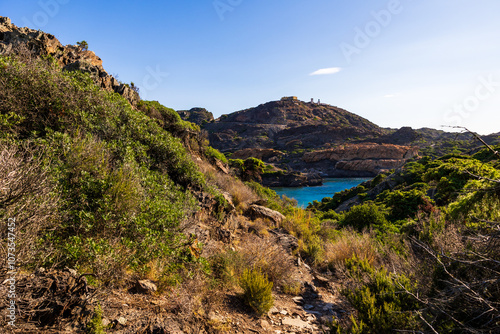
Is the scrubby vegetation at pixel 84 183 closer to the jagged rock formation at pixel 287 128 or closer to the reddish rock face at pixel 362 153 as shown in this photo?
the reddish rock face at pixel 362 153

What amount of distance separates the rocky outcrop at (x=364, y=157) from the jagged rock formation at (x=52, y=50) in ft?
226

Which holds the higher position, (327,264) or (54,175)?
(54,175)

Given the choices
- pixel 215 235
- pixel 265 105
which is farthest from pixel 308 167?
pixel 215 235

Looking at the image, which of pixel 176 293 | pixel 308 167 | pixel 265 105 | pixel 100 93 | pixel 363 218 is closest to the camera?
pixel 176 293

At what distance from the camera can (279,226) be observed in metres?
8.38

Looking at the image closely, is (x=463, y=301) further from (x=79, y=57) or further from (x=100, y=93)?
(x=79, y=57)

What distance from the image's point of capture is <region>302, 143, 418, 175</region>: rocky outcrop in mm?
67312

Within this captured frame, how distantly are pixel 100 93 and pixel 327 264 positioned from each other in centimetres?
785

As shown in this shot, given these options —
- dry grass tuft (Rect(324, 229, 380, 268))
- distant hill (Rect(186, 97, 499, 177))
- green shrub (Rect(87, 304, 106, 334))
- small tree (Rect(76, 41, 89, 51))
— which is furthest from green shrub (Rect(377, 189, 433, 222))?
distant hill (Rect(186, 97, 499, 177))

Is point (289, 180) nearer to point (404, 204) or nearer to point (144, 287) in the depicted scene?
point (404, 204)

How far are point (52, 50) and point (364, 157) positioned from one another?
76489mm

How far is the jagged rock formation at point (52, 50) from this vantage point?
8312 millimetres

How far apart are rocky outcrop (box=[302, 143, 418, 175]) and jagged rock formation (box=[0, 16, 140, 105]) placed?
226 feet

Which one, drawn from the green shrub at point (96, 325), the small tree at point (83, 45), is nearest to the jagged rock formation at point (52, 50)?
the small tree at point (83, 45)
